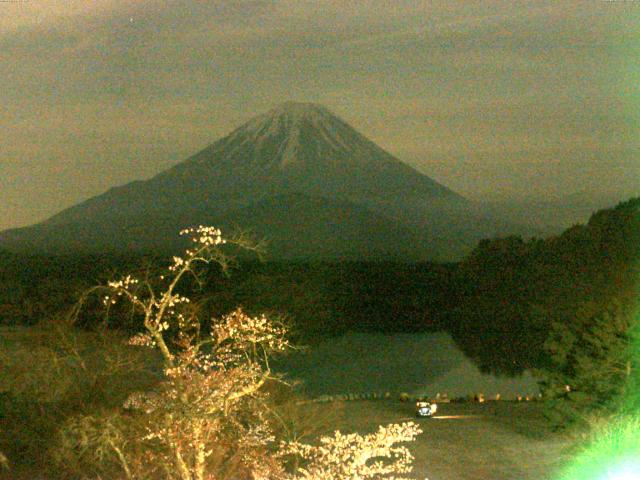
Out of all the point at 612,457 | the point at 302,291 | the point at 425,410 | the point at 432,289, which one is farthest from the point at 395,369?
the point at 612,457

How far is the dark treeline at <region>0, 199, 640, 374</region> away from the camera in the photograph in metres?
30.2

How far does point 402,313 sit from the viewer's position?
39.9 m

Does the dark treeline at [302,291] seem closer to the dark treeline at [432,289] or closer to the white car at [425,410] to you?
the dark treeline at [432,289]

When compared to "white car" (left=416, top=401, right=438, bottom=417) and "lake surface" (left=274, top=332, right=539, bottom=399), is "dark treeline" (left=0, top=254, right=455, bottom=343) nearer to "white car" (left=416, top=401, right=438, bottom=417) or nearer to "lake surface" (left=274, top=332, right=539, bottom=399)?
"lake surface" (left=274, top=332, right=539, bottom=399)

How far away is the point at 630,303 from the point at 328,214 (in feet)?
261

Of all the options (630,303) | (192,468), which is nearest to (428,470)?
(192,468)

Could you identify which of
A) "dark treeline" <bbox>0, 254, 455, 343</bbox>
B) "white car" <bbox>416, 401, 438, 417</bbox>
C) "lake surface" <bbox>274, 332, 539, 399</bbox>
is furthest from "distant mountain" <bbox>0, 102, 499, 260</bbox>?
"white car" <bbox>416, 401, 438, 417</bbox>

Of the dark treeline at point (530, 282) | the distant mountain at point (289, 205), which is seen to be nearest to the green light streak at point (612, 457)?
the dark treeline at point (530, 282)

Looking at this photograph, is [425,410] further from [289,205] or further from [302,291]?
[289,205]

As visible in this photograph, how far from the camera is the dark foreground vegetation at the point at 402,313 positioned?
34.1 feet

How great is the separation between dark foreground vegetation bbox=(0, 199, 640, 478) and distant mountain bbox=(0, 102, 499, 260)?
2916cm

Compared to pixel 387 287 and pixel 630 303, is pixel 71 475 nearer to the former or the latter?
pixel 630 303

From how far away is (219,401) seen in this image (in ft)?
22.6

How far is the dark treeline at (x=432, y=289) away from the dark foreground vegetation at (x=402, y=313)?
0.07 meters
